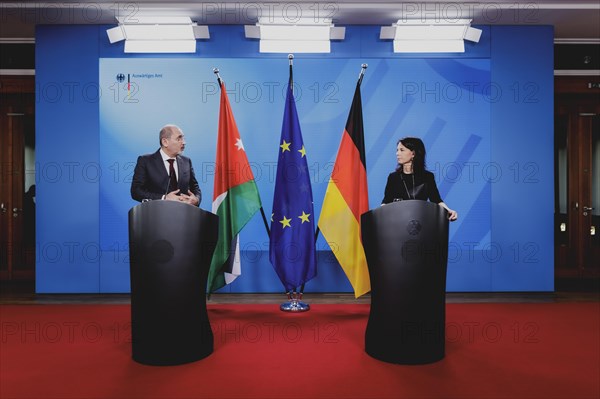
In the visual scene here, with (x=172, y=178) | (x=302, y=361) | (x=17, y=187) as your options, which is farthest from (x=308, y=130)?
(x=17, y=187)

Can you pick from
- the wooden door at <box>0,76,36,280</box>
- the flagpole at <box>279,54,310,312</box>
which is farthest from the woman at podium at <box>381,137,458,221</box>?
the wooden door at <box>0,76,36,280</box>

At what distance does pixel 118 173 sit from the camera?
15.5 feet

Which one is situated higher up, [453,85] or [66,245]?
[453,85]

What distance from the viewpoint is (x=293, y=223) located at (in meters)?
4.01

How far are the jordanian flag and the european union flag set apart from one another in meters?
0.27

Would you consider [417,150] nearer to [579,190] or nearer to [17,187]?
[579,190]

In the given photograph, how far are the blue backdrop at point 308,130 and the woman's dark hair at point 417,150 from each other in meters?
1.16

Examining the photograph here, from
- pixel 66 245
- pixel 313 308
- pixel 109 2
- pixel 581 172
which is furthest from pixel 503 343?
pixel 109 2

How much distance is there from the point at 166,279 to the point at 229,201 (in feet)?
4.91

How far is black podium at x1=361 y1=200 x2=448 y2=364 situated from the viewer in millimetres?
2596

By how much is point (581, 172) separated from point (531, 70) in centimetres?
185

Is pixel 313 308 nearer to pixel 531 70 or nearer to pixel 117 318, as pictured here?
pixel 117 318

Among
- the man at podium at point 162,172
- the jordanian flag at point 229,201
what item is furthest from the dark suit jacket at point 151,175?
the jordanian flag at point 229,201

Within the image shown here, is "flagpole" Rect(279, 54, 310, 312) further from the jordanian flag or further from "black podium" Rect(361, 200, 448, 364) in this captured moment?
"black podium" Rect(361, 200, 448, 364)
